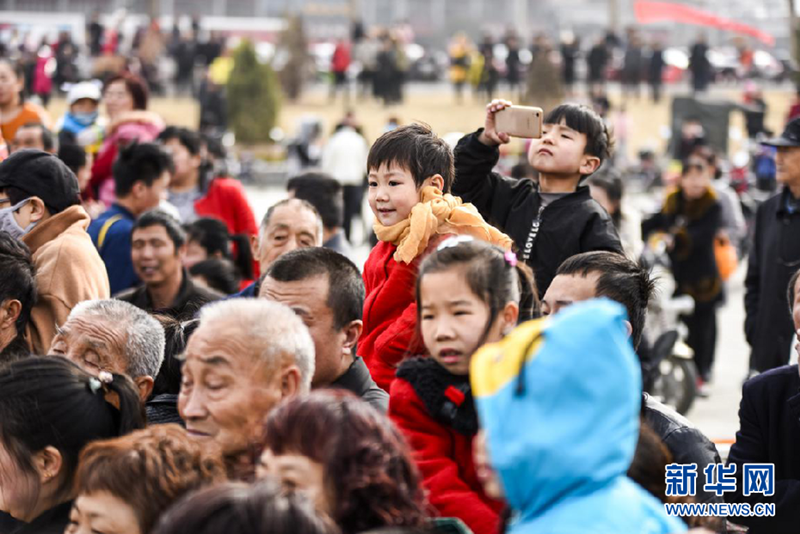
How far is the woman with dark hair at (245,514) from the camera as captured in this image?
2.32m

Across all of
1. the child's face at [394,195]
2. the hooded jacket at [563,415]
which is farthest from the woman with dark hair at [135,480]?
the child's face at [394,195]

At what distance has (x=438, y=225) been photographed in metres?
4.50

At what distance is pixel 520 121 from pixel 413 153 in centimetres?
53

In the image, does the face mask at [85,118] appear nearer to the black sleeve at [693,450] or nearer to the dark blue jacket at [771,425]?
the dark blue jacket at [771,425]

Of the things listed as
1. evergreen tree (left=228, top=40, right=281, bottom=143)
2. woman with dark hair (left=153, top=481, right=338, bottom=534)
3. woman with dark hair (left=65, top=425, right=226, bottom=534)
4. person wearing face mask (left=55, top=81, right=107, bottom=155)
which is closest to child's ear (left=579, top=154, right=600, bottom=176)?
woman with dark hair (left=65, top=425, right=226, bottom=534)

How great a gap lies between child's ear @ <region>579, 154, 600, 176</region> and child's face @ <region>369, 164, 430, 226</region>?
1.00m

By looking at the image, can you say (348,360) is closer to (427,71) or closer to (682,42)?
(427,71)

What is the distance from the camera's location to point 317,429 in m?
2.70

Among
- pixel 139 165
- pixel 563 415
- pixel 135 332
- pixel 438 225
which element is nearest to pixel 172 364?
pixel 135 332

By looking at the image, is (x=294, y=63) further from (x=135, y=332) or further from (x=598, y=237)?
(x=135, y=332)

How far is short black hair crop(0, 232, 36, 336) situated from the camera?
191 inches

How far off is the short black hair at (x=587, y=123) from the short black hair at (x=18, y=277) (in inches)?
85.6

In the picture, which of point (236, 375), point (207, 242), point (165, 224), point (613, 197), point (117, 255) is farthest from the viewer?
point (613, 197)

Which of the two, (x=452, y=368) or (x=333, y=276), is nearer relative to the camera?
(x=452, y=368)
